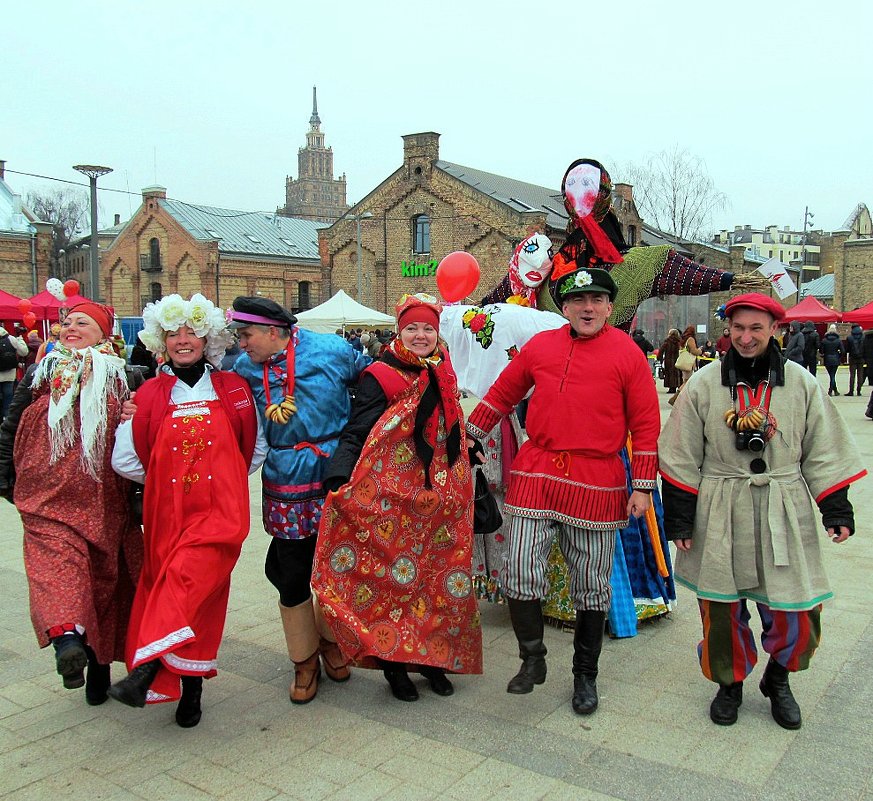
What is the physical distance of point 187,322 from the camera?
3.21 metres

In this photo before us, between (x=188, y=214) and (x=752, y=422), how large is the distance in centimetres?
4234

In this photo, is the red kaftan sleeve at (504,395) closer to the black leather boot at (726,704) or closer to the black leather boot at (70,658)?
the black leather boot at (726,704)

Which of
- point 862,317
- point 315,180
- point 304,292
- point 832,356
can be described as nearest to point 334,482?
point 832,356

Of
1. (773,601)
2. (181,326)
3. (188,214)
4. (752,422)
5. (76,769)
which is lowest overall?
(76,769)

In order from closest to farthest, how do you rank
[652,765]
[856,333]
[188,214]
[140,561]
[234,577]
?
[652,765]
[140,561]
[234,577]
[856,333]
[188,214]

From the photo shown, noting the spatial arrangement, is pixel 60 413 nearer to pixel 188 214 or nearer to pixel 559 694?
pixel 559 694

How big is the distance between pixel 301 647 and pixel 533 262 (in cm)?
231

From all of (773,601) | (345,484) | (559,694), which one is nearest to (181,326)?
(345,484)

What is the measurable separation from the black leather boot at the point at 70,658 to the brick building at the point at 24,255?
34559 millimetres

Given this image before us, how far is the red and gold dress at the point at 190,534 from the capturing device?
2945 mm

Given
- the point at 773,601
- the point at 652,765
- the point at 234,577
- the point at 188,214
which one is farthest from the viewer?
the point at 188,214

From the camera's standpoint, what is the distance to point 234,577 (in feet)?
17.0

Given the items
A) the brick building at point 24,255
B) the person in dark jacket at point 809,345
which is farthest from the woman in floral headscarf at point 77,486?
the brick building at point 24,255

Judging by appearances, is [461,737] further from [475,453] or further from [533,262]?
[533,262]
